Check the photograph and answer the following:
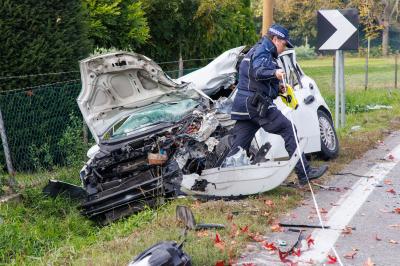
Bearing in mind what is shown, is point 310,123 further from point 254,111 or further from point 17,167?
point 17,167

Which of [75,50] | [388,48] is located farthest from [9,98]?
[388,48]

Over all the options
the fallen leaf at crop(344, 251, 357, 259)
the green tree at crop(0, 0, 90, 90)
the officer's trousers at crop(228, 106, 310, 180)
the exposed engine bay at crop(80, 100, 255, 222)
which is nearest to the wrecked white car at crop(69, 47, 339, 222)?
the exposed engine bay at crop(80, 100, 255, 222)

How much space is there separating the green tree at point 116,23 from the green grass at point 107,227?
368 centimetres

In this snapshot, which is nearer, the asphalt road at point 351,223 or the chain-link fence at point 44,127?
the asphalt road at point 351,223

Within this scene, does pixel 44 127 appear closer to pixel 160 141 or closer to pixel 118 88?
pixel 118 88

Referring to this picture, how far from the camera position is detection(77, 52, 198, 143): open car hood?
8.34m


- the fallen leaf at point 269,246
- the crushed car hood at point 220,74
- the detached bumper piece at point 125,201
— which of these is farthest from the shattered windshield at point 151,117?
the fallen leaf at point 269,246

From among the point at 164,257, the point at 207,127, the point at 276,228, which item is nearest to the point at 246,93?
the point at 207,127

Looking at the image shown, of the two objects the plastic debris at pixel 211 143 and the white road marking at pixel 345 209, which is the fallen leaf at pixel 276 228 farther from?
the plastic debris at pixel 211 143

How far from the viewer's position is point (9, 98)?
9.52 meters

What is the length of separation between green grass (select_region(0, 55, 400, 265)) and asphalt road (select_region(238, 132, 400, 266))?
9.6 inches

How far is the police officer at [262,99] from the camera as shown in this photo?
7613mm

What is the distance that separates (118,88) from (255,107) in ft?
6.83

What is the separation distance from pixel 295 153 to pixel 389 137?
5313 millimetres
